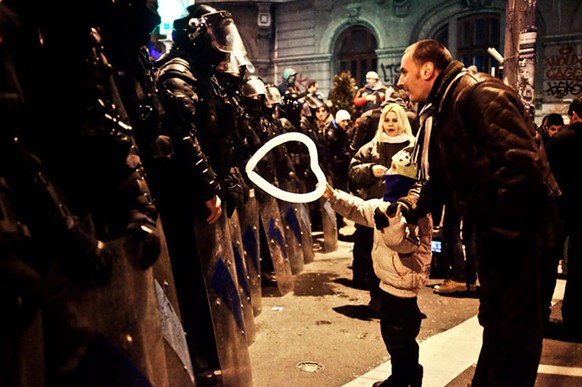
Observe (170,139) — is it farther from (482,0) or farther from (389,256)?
(482,0)

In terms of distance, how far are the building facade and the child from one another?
15957mm

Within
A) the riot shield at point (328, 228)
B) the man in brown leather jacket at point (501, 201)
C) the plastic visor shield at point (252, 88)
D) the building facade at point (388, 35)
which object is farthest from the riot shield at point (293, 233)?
the building facade at point (388, 35)

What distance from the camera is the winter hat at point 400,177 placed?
13.1 ft

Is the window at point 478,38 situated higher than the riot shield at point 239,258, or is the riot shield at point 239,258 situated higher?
the window at point 478,38

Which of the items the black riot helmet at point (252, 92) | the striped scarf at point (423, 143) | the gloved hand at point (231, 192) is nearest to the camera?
the striped scarf at point (423, 143)

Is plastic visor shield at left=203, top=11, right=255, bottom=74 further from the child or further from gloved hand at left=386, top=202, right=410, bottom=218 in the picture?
gloved hand at left=386, top=202, right=410, bottom=218

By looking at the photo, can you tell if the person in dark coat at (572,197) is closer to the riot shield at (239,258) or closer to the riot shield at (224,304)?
the riot shield at (239,258)

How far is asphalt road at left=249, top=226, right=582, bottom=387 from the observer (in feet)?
14.5

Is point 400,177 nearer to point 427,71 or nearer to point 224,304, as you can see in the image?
point 427,71

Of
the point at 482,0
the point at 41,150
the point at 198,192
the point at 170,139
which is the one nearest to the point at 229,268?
the point at 198,192

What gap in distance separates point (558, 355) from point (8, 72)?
4.64 metres

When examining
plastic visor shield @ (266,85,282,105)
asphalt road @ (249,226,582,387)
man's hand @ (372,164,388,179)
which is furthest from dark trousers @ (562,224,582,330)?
plastic visor shield @ (266,85,282,105)

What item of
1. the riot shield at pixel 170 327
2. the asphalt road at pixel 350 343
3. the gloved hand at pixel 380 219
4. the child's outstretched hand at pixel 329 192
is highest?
the child's outstretched hand at pixel 329 192

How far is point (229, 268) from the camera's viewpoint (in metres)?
3.99
